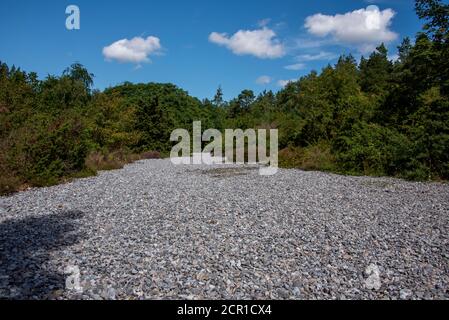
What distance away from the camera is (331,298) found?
14.5ft

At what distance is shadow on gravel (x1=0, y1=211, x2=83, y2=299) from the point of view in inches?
175

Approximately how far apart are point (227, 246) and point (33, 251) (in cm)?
328

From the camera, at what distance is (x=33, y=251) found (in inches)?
231

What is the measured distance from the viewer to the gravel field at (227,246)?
4.63 m

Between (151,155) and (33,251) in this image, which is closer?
(33,251)

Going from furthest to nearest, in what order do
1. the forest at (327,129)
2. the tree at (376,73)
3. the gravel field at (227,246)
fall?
the tree at (376,73), the forest at (327,129), the gravel field at (227,246)

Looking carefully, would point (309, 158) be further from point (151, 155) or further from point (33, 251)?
point (151, 155)

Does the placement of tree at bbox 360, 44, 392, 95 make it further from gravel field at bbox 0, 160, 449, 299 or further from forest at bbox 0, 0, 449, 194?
gravel field at bbox 0, 160, 449, 299

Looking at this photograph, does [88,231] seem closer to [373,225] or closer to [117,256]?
[117,256]

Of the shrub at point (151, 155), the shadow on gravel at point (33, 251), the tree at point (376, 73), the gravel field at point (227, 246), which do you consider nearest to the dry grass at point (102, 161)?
the gravel field at point (227, 246)

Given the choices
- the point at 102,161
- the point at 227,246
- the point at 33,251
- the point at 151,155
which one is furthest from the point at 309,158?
the point at 151,155

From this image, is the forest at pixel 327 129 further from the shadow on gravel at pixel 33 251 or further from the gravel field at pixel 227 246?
the shadow on gravel at pixel 33 251

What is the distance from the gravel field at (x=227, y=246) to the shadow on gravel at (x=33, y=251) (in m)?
0.02

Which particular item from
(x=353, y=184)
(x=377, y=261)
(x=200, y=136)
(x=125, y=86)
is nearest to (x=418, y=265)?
(x=377, y=261)
